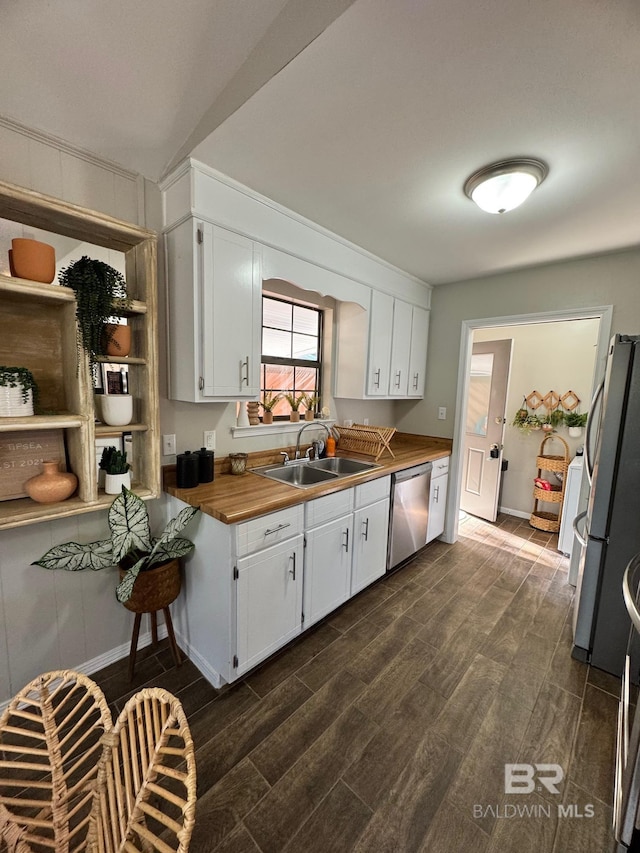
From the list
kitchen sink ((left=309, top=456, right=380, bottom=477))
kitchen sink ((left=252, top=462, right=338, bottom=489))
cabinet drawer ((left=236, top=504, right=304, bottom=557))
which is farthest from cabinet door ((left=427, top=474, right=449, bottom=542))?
cabinet drawer ((left=236, top=504, right=304, bottom=557))

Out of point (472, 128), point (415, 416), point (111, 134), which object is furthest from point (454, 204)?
point (415, 416)

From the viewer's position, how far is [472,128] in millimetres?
1367

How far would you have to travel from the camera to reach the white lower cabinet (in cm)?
311

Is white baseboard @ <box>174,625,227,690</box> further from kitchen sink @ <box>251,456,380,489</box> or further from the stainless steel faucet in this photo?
the stainless steel faucet

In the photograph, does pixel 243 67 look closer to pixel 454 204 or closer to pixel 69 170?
pixel 69 170

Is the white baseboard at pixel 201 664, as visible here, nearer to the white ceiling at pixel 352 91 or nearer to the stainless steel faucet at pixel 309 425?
the stainless steel faucet at pixel 309 425

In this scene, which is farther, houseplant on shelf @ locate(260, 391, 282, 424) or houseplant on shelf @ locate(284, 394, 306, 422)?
houseplant on shelf @ locate(284, 394, 306, 422)

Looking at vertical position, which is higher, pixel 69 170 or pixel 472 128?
pixel 472 128

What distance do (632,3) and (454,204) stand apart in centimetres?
101

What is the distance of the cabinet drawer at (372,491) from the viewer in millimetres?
2281

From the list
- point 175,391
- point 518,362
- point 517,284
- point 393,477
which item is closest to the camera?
point 175,391

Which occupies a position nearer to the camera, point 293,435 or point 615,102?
point 615,102

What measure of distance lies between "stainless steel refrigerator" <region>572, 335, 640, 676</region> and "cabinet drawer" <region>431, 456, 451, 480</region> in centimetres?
119

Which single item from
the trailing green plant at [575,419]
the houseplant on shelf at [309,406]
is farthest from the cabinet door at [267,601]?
the trailing green plant at [575,419]
